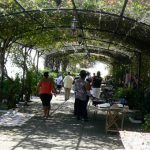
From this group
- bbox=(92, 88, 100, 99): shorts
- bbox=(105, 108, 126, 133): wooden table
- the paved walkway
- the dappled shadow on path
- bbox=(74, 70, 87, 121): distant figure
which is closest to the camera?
Result: the paved walkway

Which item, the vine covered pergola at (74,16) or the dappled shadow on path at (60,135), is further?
the vine covered pergola at (74,16)

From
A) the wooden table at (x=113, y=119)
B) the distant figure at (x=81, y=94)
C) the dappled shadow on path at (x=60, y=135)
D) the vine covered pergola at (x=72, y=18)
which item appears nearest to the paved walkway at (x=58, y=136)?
the dappled shadow on path at (x=60, y=135)

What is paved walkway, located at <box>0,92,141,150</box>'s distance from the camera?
8.99 meters

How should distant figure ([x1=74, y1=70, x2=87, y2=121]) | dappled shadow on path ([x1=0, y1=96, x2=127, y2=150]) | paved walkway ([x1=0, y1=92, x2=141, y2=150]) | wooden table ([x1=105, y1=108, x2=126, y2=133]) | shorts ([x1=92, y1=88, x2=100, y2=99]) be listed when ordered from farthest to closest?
shorts ([x1=92, y1=88, x2=100, y2=99]) → distant figure ([x1=74, y1=70, x2=87, y2=121]) → wooden table ([x1=105, y1=108, x2=126, y2=133]) → dappled shadow on path ([x1=0, y1=96, x2=127, y2=150]) → paved walkway ([x1=0, y1=92, x2=141, y2=150])

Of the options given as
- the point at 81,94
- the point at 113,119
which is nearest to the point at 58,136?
the point at 113,119

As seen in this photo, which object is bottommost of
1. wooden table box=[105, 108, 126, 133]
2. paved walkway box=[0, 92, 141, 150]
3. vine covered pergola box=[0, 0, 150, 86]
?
paved walkway box=[0, 92, 141, 150]

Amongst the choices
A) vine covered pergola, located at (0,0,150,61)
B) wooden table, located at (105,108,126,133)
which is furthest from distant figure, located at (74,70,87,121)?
wooden table, located at (105,108,126,133)

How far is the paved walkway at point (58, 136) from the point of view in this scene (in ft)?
29.5

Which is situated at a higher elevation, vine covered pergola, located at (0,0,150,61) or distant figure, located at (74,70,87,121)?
vine covered pergola, located at (0,0,150,61)

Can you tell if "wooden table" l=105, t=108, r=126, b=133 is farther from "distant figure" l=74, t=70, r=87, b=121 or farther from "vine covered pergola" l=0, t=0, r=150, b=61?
"vine covered pergola" l=0, t=0, r=150, b=61

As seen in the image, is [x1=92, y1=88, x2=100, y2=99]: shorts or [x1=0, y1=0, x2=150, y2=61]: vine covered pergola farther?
[x1=92, y1=88, x2=100, y2=99]: shorts

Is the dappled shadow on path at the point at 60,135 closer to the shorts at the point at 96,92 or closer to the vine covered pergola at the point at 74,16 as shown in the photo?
the vine covered pergola at the point at 74,16

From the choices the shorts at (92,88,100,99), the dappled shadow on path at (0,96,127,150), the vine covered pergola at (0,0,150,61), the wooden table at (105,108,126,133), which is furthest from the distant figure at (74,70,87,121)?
the shorts at (92,88,100,99)

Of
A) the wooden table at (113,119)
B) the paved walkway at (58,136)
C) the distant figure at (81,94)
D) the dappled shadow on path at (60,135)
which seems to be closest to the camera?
the paved walkway at (58,136)
